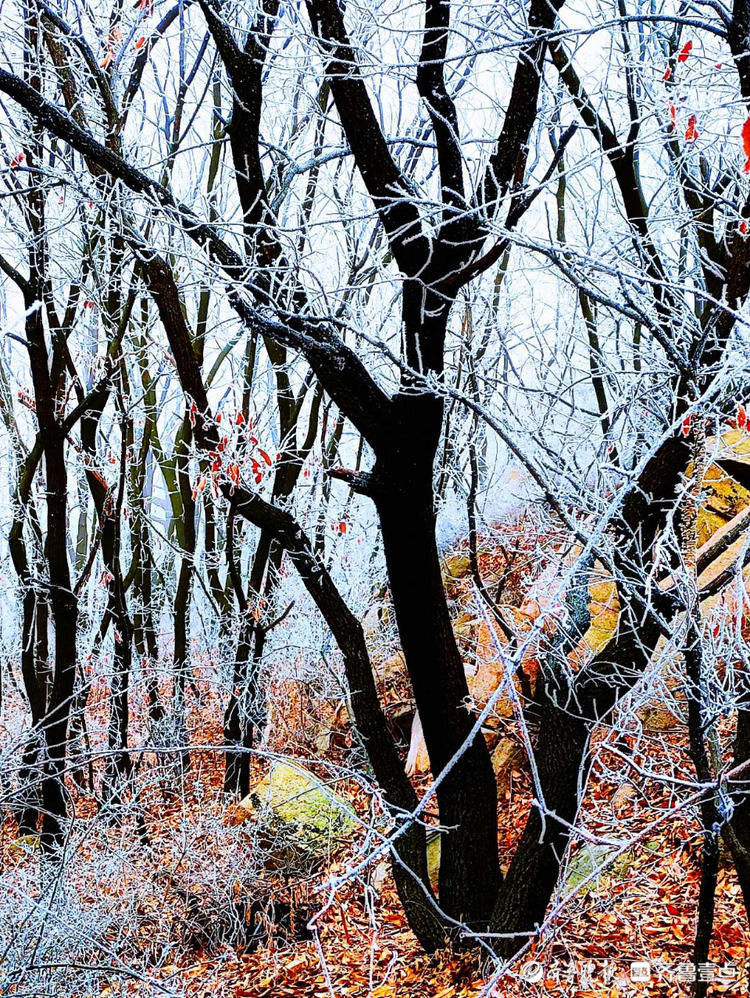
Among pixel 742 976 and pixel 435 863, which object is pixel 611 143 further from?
pixel 435 863

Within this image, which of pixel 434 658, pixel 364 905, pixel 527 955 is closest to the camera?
pixel 527 955

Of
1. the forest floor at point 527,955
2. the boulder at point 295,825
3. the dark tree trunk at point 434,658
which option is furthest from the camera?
the boulder at point 295,825

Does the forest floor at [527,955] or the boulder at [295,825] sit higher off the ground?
the boulder at [295,825]

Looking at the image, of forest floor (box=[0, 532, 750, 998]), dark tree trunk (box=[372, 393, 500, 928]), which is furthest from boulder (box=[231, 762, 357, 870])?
dark tree trunk (box=[372, 393, 500, 928])

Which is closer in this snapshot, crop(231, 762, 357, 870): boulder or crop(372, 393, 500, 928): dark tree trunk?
crop(372, 393, 500, 928): dark tree trunk

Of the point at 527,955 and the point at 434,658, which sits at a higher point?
the point at 434,658

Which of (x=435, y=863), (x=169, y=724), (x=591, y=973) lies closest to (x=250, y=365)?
(x=169, y=724)

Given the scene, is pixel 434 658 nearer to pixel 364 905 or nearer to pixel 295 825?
pixel 364 905

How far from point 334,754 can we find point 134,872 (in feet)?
9.86

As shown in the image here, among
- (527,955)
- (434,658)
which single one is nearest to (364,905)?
(527,955)

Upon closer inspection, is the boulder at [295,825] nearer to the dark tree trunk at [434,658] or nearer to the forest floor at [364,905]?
the forest floor at [364,905]

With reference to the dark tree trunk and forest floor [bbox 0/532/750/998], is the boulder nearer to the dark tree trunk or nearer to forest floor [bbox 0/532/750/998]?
forest floor [bbox 0/532/750/998]

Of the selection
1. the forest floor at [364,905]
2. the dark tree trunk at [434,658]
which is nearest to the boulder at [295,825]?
the forest floor at [364,905]

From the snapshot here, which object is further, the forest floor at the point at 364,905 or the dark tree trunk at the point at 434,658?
the forest floor at the point at 364,905
